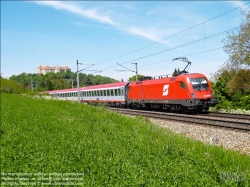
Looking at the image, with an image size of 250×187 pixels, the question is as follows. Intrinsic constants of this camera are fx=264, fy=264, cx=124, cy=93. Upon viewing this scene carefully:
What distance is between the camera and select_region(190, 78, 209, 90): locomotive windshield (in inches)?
718

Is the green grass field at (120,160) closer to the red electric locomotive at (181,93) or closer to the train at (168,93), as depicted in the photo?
the red electric locomotive at (181,93)

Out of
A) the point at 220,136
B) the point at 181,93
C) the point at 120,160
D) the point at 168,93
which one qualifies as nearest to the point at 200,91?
the point at 181,93

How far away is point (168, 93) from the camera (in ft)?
66.4

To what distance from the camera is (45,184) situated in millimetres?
4297

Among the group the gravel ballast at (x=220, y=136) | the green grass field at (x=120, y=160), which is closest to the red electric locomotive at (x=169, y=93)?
the gravel ballast at (x=220, y=136)

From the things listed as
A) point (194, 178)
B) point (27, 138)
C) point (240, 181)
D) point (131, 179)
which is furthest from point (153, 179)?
point (27, 138)

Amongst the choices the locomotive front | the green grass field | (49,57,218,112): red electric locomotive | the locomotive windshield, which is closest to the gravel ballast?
the green grass field

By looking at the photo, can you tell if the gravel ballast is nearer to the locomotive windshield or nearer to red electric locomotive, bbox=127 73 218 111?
red electric locomotive, bbox=127 73 218 111

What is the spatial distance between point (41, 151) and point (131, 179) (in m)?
2.74

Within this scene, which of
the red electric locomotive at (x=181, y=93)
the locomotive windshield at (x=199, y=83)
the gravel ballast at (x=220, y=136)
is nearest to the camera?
the gravel ballast at (x=220, y=136)

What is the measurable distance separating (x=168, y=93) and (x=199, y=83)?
2693 millimetres

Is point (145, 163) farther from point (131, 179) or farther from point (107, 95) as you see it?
point (107, 95)

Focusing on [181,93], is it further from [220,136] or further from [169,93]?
[220,136]

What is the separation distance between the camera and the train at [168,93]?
1816 cm
